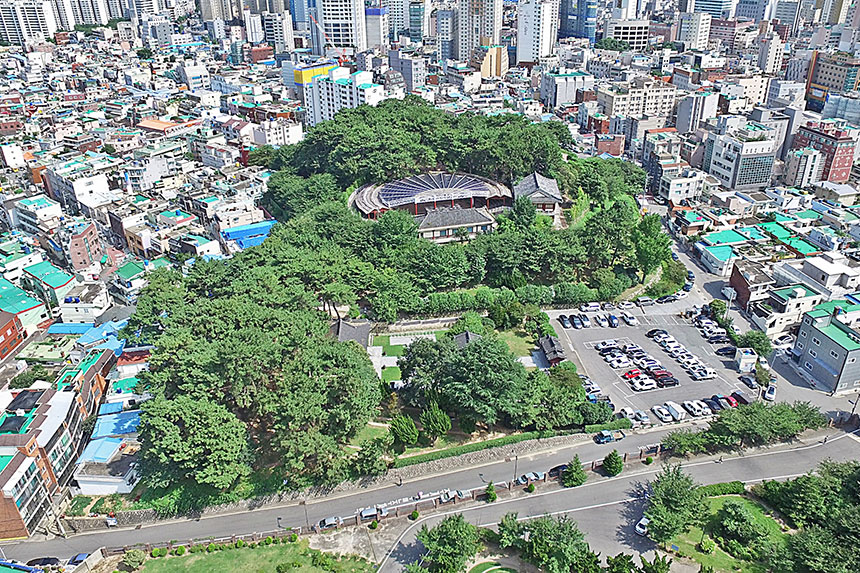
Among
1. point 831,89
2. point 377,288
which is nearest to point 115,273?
point 377,288

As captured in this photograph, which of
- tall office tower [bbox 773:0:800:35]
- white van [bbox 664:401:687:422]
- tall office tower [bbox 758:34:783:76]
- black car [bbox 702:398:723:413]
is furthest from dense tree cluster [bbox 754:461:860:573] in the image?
tall office tower [bbox 773:0:800:35]

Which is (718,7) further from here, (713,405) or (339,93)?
(713,405)

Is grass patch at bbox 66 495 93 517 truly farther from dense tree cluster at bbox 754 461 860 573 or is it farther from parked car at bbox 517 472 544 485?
dense tree cluster at bbox 754 461 860 573

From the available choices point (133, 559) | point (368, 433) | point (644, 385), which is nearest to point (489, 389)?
point (368, 433)

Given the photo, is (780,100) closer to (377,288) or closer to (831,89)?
(831,89)

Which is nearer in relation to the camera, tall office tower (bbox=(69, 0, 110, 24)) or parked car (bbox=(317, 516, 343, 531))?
parked car (bbox=(317, 516, 343, 531))

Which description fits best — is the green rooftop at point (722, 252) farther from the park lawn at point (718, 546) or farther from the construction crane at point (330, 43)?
the construction crane at point (330, 43)
